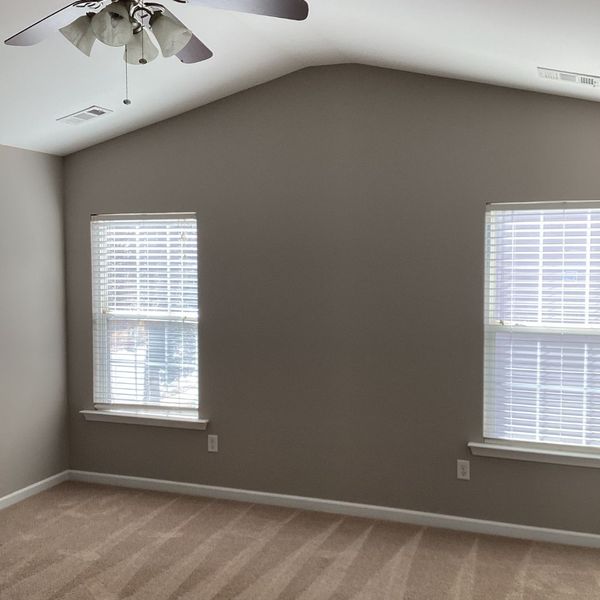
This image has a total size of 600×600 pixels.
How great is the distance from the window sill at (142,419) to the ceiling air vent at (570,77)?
9.51 feet

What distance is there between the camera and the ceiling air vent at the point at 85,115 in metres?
3.89

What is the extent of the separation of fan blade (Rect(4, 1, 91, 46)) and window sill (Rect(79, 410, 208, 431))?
9.01ft

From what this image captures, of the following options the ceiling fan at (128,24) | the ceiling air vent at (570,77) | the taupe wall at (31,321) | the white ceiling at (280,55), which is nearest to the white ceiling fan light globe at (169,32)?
the ceiling fan at (128,24)

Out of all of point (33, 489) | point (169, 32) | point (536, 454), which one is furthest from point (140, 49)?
point (33, 489)

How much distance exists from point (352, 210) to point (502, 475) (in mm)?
1788

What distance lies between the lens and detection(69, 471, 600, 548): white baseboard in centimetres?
364

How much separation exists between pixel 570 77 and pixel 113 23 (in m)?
2.18

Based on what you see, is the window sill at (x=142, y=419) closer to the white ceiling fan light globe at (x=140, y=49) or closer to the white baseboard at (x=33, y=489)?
the white baseboard at (x=33, y=489)

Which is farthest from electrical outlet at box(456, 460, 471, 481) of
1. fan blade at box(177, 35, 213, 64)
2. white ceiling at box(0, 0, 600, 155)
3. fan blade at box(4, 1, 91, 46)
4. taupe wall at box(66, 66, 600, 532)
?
fan blade at box(4, 1, 91, 46)

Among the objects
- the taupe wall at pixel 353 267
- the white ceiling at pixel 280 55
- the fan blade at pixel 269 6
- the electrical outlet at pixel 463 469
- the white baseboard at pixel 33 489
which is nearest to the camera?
the fan blade at pixel 269 6

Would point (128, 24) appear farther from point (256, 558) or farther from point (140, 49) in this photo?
point (256, 558)

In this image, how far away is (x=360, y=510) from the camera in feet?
13.2

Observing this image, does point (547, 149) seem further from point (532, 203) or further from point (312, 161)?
point (312, 161)

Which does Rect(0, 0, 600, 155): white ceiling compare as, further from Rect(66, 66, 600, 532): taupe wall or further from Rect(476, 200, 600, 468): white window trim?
Rect(476, 200, 600, 468): white window trim
